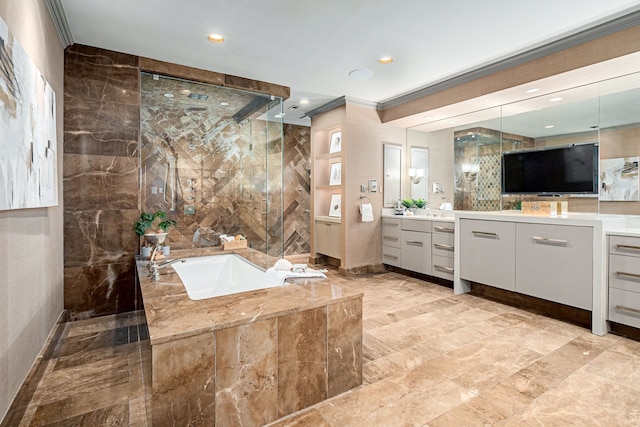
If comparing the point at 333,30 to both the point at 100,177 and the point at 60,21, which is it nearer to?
the point at 60,21

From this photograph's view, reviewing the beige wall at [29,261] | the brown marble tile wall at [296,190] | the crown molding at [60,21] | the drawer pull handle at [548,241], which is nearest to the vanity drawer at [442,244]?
the drawer pull handle at [548,241]

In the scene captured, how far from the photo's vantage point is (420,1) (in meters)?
2.20

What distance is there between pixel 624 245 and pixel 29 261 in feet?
12.9

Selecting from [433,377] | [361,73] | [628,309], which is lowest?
[433,377]

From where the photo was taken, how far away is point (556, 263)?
277cm

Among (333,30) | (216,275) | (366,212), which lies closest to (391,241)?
(366,212)

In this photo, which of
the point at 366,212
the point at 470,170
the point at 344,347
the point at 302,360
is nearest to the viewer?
the point at 302,360

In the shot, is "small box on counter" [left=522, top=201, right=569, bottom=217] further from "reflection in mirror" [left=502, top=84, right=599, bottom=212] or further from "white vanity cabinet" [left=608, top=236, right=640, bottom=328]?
"white vanity cabinet" [left=608, top=236, right=640, bottom=328]

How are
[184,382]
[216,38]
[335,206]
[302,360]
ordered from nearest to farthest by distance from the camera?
[184,382] < [302,360] < [216,38] < [335,206]

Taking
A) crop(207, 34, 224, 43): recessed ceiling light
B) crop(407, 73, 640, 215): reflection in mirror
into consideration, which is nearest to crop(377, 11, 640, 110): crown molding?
crop(407, 73, 640, 215): reflection in mirror

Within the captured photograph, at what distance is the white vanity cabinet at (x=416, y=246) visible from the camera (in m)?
4.05

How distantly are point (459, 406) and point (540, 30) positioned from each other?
9.04ft

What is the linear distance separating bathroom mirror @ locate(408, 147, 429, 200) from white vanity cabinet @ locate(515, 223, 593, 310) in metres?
1.78

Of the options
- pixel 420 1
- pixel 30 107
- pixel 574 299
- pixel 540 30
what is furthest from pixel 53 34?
pixel 574 299
